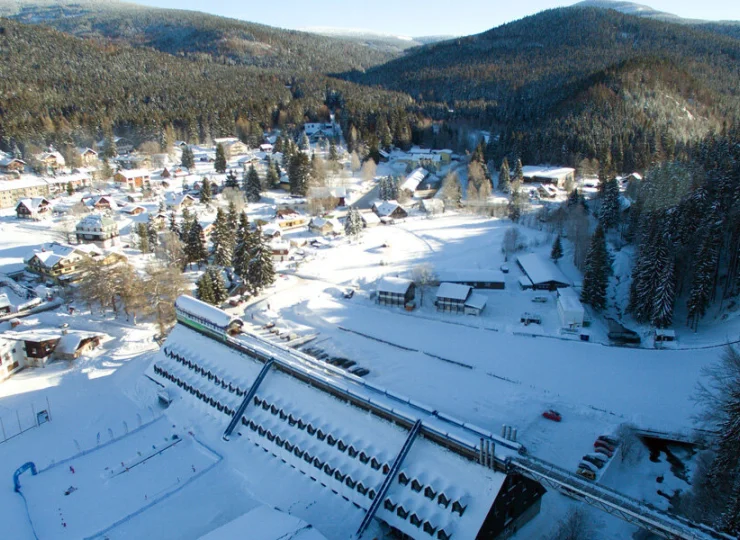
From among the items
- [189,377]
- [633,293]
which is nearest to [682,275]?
[633,293]

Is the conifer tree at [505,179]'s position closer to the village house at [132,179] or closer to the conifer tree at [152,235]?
the conifer tree at [152,235]

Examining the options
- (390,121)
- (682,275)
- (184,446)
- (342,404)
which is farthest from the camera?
(390,121)

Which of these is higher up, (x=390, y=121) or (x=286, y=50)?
(x=286, y=50)

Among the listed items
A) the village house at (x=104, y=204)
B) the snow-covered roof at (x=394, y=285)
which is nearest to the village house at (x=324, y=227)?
the snow-covered roof at (x=394, y=285)

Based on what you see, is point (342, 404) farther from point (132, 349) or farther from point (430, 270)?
point (430, 270)

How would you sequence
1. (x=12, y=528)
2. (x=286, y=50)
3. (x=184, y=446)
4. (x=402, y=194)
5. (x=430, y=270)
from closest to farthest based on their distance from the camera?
(x=12, y=528)
(x=184, y=446)
(x=430, y=270)
(x=402, y=194)
(x=286, y=50)

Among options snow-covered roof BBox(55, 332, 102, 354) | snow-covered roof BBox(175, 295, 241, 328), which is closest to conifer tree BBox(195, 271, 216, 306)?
snow-covered roof BBox(175, 295, 241, 328)

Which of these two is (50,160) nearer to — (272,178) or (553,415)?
(272,178)
